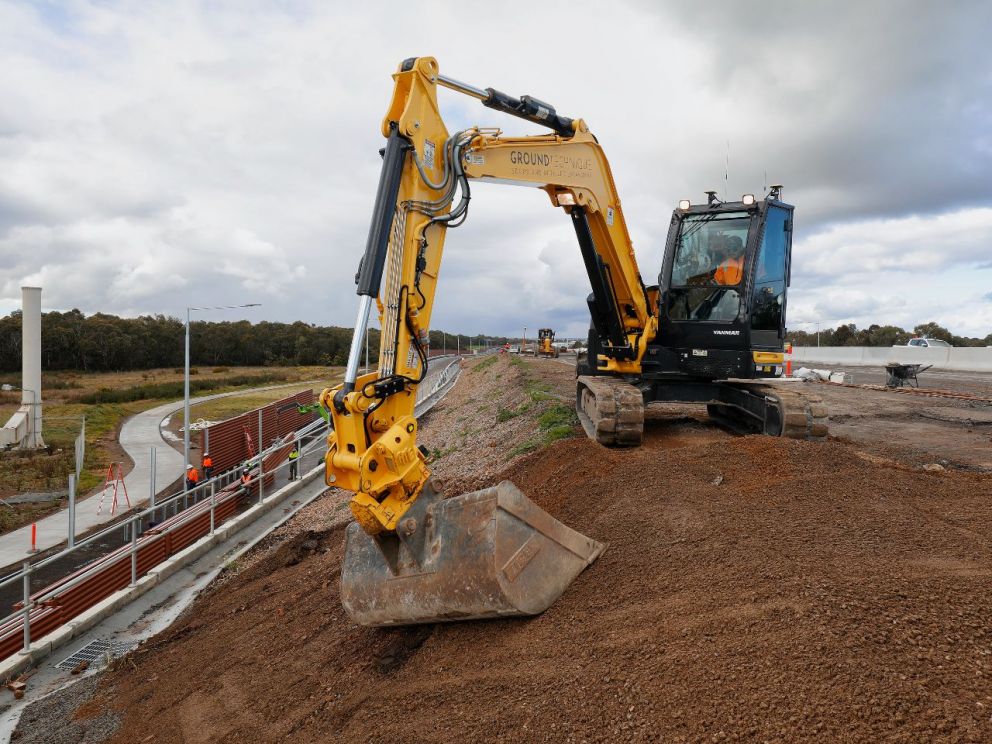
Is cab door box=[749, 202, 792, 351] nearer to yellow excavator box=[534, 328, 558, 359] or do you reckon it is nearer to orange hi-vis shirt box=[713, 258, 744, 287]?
orange hi-vis shirt box=[713, 258, 744, 287]

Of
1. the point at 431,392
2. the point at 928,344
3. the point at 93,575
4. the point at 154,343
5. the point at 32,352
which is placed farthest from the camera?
the point at 154,343

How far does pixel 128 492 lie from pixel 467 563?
23231mm

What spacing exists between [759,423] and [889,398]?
46.4 ft

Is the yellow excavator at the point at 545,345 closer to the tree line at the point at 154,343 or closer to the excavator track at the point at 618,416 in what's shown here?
the tree line at the point at 154,343

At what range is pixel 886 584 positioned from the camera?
13.4ft

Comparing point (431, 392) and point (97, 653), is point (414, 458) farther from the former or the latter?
point (431, 392)

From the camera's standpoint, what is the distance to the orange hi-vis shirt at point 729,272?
9.30m

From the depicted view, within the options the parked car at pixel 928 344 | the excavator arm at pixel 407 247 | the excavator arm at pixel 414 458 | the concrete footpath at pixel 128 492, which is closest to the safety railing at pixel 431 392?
the concrete footpath at pixel 128 492

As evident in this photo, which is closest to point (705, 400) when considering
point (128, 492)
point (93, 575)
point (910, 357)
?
point (93, 575)

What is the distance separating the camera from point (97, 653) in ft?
26.5

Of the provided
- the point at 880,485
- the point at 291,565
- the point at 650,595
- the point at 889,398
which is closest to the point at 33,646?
the point at 291,565

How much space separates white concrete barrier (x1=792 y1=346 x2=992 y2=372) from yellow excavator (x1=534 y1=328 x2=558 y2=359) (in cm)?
2123

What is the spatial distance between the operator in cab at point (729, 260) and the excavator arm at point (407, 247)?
2940 mm

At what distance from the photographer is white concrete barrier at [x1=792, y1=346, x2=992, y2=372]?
34.0m
